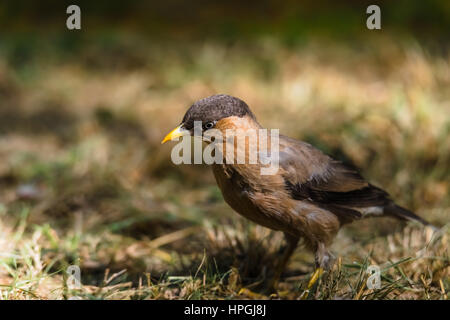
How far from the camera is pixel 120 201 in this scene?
411cm

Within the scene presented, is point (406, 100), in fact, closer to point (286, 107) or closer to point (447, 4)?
point (286, 107)

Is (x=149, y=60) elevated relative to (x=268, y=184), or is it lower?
elevated

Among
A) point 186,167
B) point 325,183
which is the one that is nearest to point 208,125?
point 325,183

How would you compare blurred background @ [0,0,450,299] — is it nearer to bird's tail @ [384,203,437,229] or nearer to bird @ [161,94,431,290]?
bird's tail @ [384,203,437,229]

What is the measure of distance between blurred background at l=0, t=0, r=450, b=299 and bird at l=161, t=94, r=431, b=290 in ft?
1.04

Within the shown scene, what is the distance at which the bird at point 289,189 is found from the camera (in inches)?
110

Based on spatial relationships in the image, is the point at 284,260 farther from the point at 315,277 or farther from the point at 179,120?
the point at 179,120

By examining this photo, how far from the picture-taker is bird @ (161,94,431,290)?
279 centimetres

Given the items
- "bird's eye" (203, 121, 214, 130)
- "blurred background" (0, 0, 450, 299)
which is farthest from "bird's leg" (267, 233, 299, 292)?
"bird's eye" (203, 121, 214, 130)

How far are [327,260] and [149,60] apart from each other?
4.99 m

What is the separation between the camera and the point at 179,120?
5.58 meters

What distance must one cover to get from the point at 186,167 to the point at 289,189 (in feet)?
6.81

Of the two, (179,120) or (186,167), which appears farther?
(179,120)
